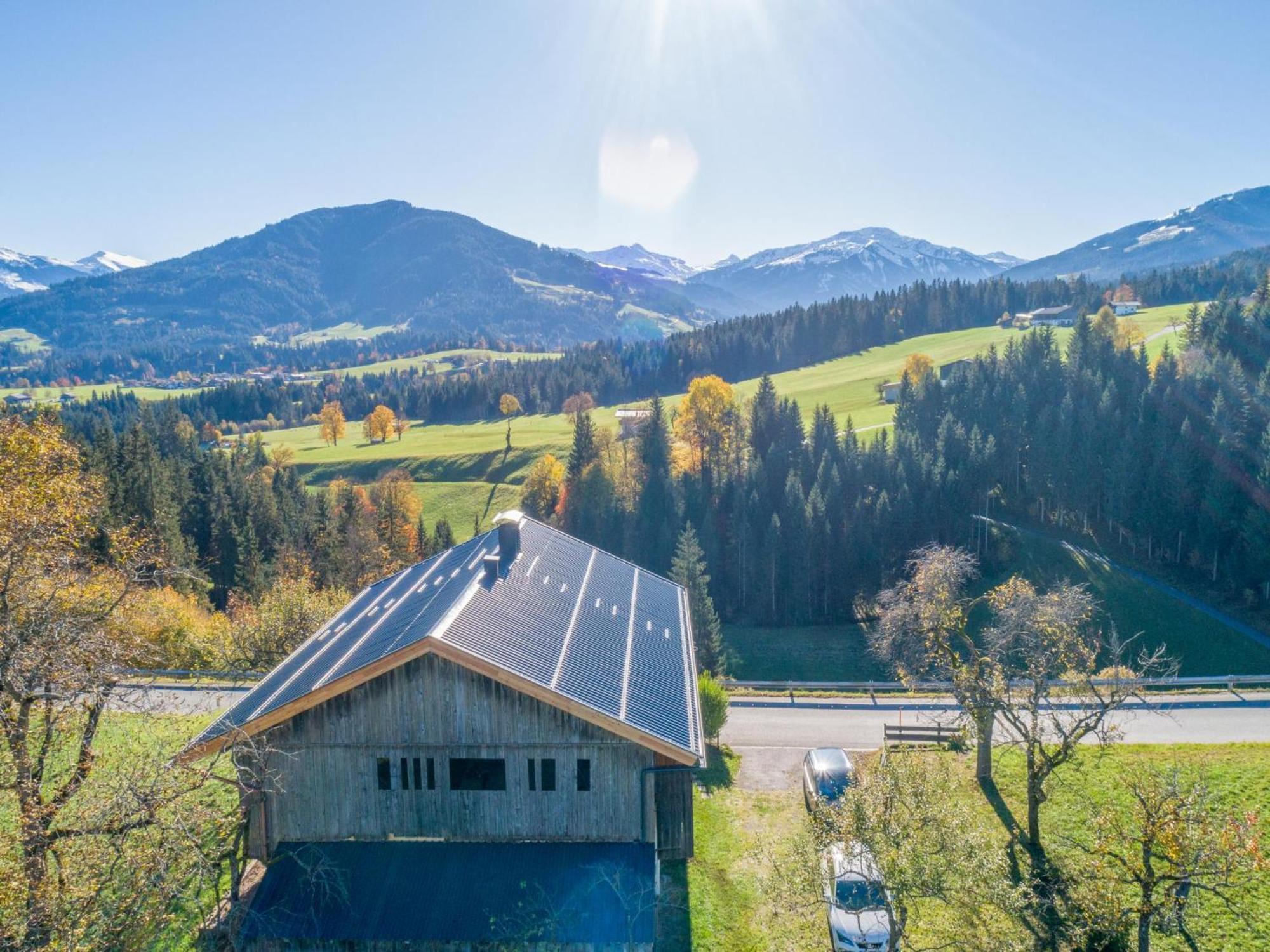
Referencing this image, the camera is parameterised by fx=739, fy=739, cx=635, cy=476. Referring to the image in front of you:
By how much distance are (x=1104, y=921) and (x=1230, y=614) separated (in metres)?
59.5

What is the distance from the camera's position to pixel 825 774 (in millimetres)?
26719

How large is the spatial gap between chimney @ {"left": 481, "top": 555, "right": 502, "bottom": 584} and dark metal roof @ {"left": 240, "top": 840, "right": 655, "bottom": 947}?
846 centimetres

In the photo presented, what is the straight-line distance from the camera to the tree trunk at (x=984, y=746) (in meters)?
27.4

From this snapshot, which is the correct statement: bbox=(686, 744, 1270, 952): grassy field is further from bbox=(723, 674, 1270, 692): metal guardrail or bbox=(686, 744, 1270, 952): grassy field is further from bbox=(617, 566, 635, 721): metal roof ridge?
bbox=(723, 674, 1270, 692): metal guardrail

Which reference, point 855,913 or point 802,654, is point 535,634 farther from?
point 802,654

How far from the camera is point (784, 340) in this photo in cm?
18862

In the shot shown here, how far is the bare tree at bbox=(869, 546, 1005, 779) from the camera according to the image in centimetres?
2486

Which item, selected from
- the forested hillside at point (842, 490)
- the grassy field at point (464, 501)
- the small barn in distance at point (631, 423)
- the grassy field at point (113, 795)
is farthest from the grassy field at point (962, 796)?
the grassy field at point (464, 501)

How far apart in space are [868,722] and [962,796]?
962 centimetres

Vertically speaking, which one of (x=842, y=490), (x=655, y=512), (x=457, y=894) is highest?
(x=842, y=490)

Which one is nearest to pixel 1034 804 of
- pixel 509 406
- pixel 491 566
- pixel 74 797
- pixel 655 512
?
pixel 491 566

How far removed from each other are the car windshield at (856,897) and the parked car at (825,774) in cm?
399

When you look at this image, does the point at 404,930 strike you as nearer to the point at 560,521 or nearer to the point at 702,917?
the point at 702,917

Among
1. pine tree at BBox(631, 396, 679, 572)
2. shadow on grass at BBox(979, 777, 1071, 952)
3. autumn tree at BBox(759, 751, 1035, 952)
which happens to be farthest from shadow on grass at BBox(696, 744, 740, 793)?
pine tree at BBox(631, 396, 679, 572)
